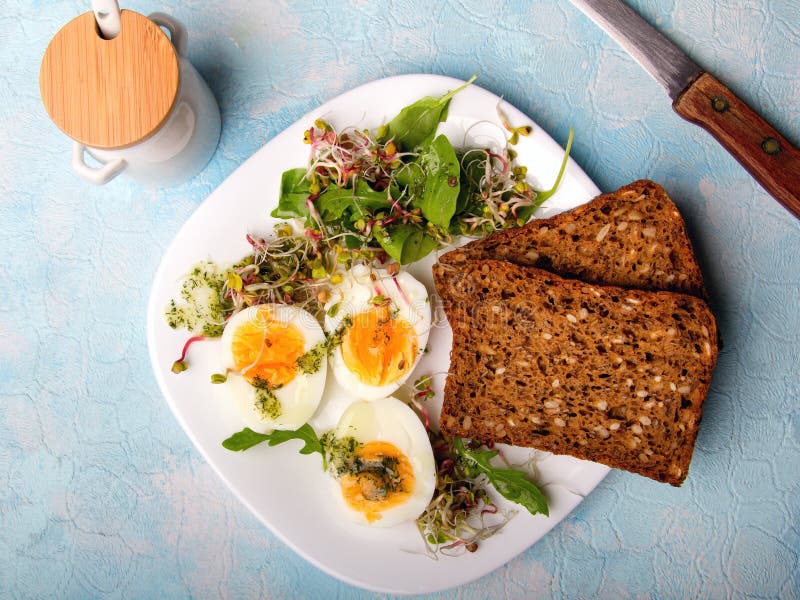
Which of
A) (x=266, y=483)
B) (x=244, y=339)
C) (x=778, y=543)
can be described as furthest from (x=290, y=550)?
(x=778, y=543)

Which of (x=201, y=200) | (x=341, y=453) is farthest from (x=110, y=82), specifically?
(x=341, y=453)

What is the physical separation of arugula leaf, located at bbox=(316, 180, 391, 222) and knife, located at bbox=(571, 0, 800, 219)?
36.4 inches

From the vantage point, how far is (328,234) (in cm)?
190

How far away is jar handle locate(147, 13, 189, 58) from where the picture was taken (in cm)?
177

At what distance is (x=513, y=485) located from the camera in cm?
183

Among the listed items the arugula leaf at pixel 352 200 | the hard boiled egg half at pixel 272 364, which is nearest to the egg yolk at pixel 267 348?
the hard boiled egg half at pixel 272 364

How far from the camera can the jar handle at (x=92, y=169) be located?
173 cm

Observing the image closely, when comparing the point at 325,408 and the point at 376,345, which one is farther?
the point at 325,408

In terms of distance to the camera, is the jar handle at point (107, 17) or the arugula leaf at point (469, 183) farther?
the arugula leaf at point (469, 183)

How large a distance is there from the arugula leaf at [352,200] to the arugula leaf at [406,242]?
9 cm

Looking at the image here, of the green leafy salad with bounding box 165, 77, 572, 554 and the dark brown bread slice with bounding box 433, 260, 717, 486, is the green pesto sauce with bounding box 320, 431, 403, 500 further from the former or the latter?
the dark brown bread slice with bounding box 433, 260, 717, 486

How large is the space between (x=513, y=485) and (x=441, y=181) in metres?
0.97

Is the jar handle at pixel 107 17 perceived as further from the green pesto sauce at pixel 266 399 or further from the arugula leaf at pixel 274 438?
the arugula leaf at pixel 274 438

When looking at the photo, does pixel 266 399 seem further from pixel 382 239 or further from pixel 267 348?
pixel 382 239
